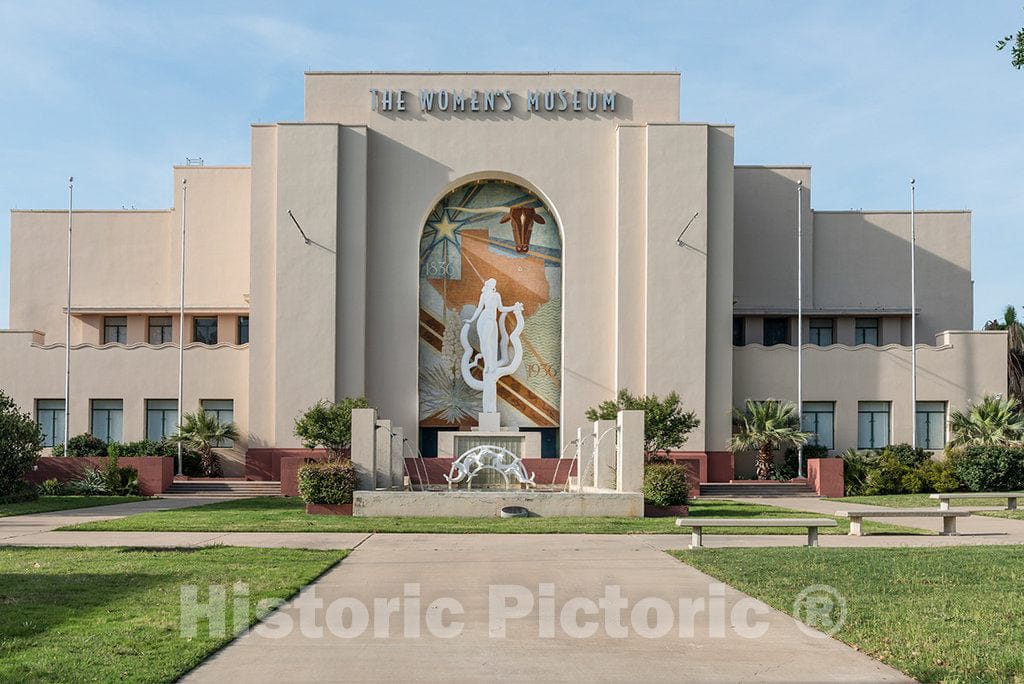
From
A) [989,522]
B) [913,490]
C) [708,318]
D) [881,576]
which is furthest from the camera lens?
[708,318]

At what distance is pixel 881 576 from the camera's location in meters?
13.7

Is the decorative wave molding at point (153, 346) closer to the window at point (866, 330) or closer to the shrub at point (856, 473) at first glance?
the shrub at point (856, 473)

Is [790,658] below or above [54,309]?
below

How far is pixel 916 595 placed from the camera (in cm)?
1218

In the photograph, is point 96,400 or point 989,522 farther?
point 96,400

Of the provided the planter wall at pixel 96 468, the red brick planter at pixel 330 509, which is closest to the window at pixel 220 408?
the planter wall at pixel 96 468

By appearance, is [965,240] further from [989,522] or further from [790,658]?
[790,658]

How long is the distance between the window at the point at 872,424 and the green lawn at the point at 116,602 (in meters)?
32.5

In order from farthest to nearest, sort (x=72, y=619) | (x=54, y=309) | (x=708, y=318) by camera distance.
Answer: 1. (x=54, y=309)
2. (x=708, y=318)
3. (x=72, y=619)

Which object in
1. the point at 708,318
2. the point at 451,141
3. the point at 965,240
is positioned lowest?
the point at 708,318

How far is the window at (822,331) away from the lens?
48406 mm

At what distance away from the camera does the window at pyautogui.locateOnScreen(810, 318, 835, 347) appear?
4841cm

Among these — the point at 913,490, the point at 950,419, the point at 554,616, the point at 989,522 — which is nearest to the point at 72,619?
the point at 554,616

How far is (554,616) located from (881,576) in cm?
489
